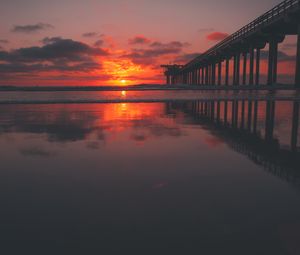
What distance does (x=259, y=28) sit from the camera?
1200 inches

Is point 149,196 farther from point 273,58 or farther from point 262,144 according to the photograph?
point 273,58

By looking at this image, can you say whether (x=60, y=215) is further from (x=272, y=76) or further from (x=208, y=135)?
(x=272, y=76)

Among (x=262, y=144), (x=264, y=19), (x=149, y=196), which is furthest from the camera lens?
(x=264, y=19)

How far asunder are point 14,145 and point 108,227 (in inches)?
209

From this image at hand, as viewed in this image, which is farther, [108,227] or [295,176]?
[295,176]

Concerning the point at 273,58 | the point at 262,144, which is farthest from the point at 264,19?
the point at 262,144

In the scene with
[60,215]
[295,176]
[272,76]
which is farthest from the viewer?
[272,76]

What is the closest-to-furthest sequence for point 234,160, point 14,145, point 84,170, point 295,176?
point 295,176
point 84,170
point 234,160
point 14,145

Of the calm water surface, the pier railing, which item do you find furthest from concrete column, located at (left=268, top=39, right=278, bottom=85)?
the calm water surface

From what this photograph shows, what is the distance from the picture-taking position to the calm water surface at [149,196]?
8.91ft

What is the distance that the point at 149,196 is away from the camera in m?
3.85

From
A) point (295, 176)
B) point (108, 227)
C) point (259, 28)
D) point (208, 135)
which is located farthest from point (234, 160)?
point (259, 28)

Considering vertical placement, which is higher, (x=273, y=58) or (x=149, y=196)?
Answer: (x=273, y=58)

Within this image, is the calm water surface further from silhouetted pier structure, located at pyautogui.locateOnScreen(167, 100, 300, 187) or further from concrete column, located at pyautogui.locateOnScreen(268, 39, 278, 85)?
concrete column, located at pyautogui.locateOnScreen(268, 39, 278, 85)
